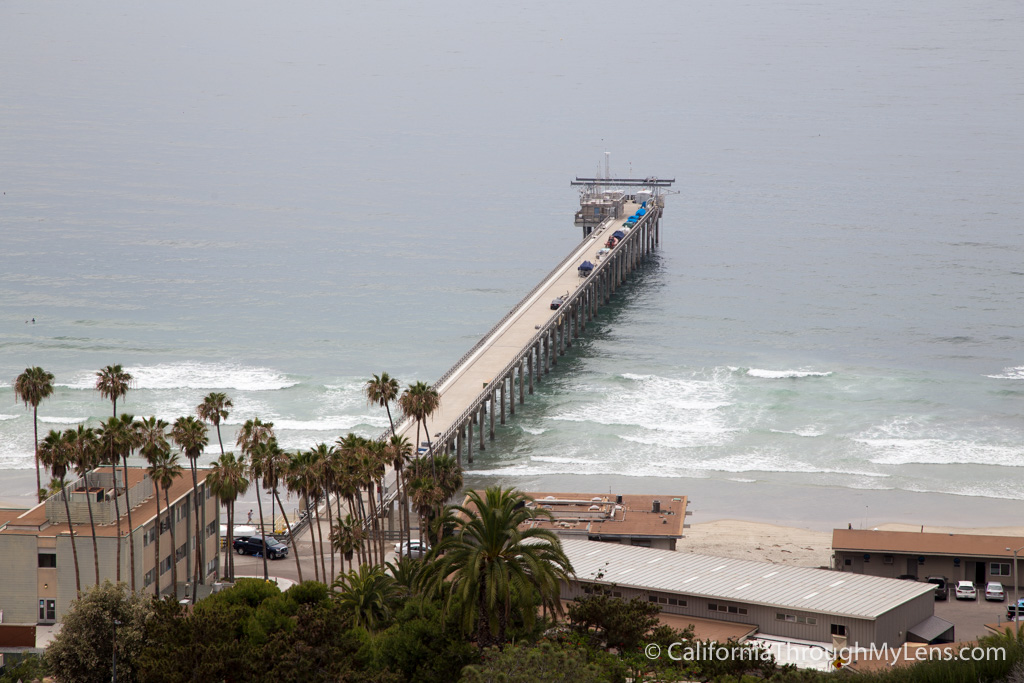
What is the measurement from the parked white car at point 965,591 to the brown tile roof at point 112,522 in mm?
30128

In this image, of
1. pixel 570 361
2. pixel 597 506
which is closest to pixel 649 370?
pixel 570 361

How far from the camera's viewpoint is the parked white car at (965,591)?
48188 mm

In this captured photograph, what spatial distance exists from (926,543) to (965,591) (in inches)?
118

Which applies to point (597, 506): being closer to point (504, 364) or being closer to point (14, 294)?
point (504, 364)

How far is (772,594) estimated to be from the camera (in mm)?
40562

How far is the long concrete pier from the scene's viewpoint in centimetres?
7031

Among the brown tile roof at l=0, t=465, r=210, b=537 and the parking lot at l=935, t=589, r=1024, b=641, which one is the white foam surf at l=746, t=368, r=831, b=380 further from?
the brown tile roof at l=0, t=465, r=210, b=537

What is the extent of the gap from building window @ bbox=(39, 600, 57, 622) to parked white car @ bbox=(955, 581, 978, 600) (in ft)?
113

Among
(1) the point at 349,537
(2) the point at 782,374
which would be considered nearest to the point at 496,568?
(1) the point at 349,537

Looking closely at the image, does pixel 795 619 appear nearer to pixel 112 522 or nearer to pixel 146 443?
pixel 146 443

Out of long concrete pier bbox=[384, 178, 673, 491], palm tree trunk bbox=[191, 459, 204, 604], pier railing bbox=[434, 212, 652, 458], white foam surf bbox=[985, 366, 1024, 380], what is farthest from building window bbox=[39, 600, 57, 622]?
white foam surf bbox=[985, 366, 1024, 380]

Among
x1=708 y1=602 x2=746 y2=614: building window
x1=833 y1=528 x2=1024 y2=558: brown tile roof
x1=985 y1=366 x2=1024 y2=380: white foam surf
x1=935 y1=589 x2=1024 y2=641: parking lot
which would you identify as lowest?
x1=935 y1=589 x2=1024 y2=641: parking lot

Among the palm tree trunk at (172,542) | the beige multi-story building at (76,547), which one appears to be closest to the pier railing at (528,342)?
the palm tree trunk at (172,542)

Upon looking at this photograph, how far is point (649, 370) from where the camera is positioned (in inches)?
3597
